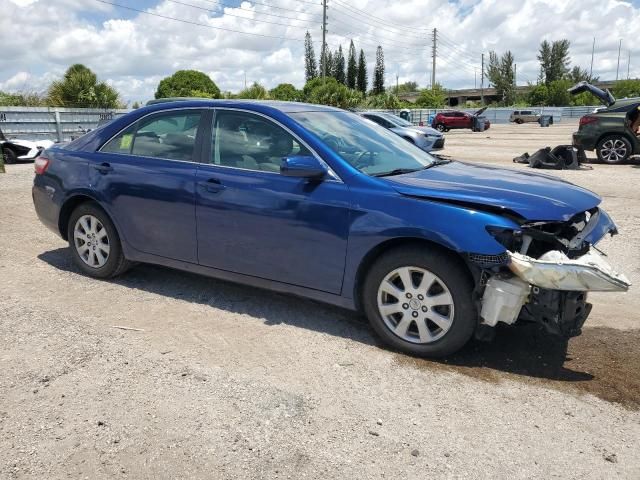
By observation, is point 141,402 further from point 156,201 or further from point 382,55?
point 382,55

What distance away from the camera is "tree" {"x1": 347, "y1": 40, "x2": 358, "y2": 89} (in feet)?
294

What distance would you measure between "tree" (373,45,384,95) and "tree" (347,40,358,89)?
4223 millimetres

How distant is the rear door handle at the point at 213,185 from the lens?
4.48 m

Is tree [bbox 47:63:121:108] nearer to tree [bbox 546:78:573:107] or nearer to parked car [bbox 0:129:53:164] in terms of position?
parked car [bbox 0:129:53:164]

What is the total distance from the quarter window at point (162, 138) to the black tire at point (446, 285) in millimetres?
1915

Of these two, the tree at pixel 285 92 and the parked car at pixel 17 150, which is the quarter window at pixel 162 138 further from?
the tree at pixel 285 92

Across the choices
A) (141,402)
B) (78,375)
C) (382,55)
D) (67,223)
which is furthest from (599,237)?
(382,55)

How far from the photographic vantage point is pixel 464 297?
142 inches

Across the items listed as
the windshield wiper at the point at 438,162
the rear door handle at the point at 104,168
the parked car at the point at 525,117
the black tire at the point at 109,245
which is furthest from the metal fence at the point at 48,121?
the parked car at the point at 525,117

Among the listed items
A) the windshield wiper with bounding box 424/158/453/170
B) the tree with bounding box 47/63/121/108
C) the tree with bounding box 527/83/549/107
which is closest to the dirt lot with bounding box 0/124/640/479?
the windshield wiper with bounding box 424/158/453/170

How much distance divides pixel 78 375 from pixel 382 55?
316ft

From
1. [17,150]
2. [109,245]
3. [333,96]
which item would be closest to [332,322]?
[109,245]

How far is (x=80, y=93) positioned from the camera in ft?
87.8

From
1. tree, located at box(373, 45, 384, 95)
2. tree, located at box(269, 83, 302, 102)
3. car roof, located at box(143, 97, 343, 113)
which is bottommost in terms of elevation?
car roof, located at box(143, 97, 343, 113)
